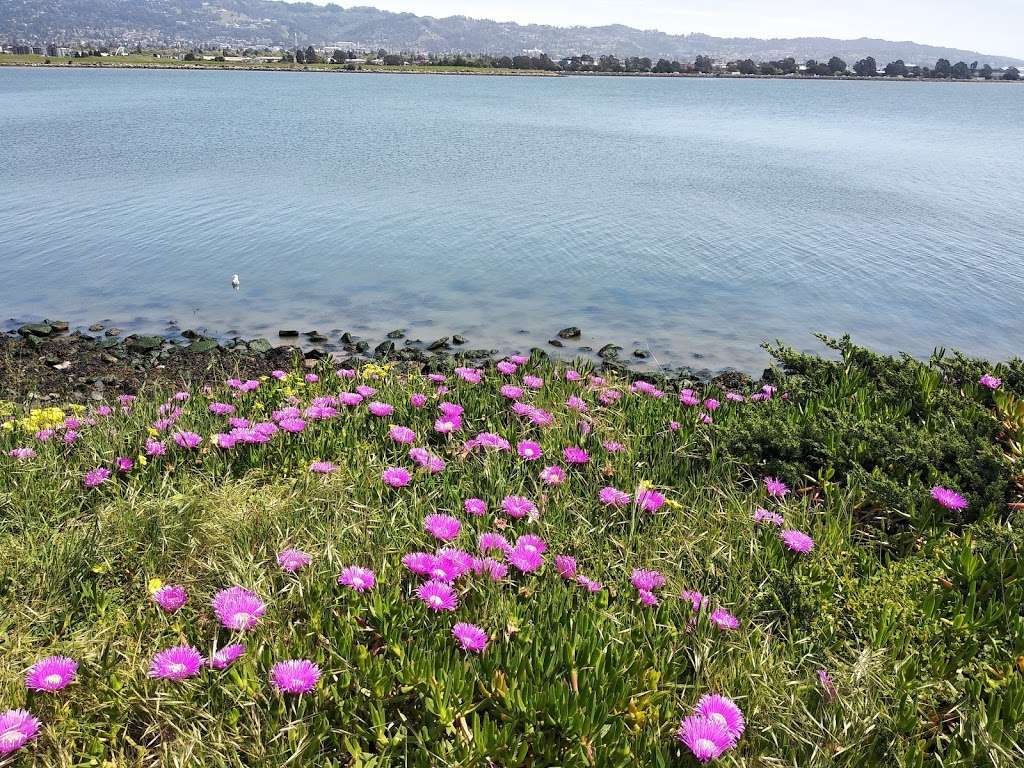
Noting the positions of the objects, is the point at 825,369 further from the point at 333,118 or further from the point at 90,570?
the point at 333,118

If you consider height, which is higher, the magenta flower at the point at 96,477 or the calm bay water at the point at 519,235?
the magenta flower at the point at 96,477

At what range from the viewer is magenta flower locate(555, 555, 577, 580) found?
3.63 m

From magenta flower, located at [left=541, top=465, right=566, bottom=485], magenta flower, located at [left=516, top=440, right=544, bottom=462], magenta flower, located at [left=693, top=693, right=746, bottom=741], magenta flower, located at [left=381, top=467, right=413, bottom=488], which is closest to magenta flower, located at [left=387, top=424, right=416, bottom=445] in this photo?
magenta flower, located at [left=381, top=467, right=413, bottom=488]

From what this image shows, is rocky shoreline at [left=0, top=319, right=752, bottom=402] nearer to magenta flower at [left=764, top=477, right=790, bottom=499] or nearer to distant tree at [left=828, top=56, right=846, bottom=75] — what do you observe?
magenta flower at [left=764, top=477, right=790, bottom=499]

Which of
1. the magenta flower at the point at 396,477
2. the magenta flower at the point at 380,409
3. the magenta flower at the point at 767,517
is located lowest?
the magenta flower at the point at 767,517

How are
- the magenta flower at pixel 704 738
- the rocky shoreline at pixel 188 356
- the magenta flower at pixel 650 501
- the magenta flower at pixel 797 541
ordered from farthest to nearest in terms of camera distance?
the rocky shoreline at pixel 188 356 → the magenta flower at pixel 650 501 → the magenta flower at pixel 797 541 → the magenta flower at pixel 704 738

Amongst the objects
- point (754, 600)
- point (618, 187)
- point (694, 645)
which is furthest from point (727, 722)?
point (618, 187)

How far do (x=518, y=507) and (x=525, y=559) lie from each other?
0.54 meters

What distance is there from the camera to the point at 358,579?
328 centimetres

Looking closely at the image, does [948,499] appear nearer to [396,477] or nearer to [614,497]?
[614,497]

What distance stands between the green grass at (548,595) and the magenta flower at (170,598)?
5 cm

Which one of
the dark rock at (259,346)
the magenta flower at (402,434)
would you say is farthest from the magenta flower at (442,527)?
the dark rock at (259,346)

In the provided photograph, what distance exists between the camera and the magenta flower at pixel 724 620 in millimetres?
3359

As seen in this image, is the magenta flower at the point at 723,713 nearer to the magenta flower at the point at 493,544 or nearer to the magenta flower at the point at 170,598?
→ the magenta flower at the point at 493,544
